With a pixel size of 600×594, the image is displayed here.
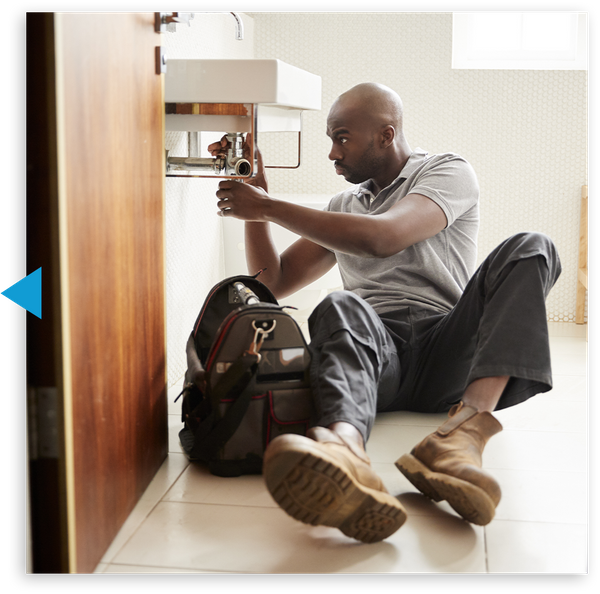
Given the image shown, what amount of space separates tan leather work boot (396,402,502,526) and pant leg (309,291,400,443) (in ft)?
0.37

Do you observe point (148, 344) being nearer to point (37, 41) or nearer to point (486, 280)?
point (37, 41)

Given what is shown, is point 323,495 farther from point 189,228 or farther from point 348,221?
point 189,228

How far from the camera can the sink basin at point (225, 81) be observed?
144 cm

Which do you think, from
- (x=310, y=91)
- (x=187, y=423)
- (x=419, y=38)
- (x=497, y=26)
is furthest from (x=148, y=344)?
(x=497, y=26)

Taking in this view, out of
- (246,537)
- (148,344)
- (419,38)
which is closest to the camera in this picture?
(246,537)

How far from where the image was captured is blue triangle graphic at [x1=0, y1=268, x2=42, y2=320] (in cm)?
81

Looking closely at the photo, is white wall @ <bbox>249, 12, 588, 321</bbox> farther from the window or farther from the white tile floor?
the white tile floor

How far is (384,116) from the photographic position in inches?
66.4

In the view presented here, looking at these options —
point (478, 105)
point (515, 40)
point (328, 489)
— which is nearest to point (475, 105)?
point (478, 105)

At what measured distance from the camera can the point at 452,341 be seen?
1486 mm

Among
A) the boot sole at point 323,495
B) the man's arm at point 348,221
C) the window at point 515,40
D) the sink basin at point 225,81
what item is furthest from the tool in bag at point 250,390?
the window at point 515,40

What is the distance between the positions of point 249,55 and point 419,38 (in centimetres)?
74

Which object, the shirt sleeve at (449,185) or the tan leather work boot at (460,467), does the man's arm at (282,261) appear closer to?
the shirt sleeve at (449,185)

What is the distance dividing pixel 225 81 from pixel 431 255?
0.61 meters
